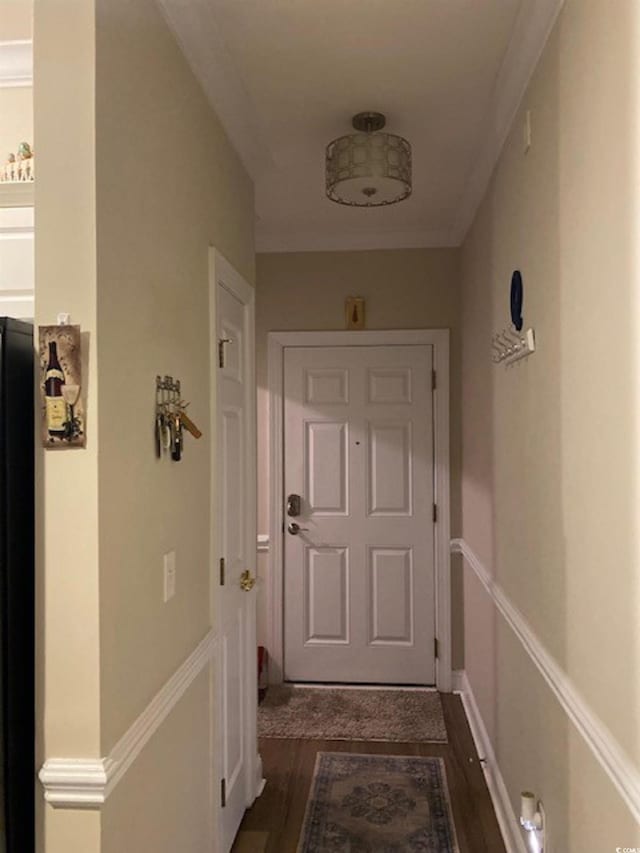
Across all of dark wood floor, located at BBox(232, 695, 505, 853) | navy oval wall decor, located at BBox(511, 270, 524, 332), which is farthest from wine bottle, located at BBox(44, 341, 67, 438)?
dark wood floor, located at BBox(232, 695, 505, 853)

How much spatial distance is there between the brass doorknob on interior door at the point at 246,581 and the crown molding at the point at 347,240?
203 centimetres

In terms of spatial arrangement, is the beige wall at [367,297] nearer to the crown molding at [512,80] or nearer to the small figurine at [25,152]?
the crown molding at [512,80]

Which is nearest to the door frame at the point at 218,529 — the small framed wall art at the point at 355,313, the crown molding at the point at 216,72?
the crown molding at the point at 216,72

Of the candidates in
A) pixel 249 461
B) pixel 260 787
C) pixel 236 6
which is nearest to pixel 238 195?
pixel 236 6

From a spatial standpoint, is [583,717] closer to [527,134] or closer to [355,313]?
[527,134]

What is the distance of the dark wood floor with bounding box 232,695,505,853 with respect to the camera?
241cm

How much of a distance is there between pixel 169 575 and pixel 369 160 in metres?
1.61

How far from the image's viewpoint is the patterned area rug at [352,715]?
3250 millimetres

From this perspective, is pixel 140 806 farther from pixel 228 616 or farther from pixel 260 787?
pixel 260 787

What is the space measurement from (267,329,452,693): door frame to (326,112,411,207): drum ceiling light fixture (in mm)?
1369

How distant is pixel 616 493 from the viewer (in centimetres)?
125

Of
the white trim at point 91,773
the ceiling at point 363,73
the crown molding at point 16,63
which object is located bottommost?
the white trim at point 91,773

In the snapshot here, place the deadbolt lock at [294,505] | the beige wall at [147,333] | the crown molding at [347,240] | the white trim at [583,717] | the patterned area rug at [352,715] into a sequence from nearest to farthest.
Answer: the white trim at [583,717] < the beige wall at [147,333] < the patterned area rug at [352,715] < the crown molding at [347,240] < the deadbolt lock at [294,505]

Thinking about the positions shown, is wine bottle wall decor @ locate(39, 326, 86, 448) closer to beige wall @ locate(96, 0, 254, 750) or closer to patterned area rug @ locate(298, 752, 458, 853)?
beige wall @ locate(96, 0, 254, 750)
